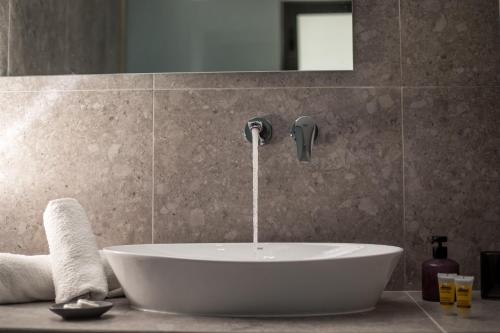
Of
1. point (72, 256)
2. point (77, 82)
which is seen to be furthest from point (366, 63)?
point (72, 256)

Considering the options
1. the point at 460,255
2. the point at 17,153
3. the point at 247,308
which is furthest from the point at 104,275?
the point at 460,255

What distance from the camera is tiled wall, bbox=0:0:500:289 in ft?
5.33

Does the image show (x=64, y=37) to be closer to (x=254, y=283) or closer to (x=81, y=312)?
(x=81, y=312)

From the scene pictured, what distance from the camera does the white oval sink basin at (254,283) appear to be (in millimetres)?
1125

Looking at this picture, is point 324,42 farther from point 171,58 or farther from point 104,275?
point 104,275

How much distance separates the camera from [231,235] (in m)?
1.65

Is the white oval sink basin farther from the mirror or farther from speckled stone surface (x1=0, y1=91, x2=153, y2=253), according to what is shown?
the mirror

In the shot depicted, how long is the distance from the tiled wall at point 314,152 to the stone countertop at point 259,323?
0.39 metres

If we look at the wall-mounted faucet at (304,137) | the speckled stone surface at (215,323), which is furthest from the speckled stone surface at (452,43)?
the speckled stone surface at (215,323)

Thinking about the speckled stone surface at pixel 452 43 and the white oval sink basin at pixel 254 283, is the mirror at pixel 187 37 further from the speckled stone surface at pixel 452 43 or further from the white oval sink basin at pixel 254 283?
the white oval sink basin at pixel 254 283

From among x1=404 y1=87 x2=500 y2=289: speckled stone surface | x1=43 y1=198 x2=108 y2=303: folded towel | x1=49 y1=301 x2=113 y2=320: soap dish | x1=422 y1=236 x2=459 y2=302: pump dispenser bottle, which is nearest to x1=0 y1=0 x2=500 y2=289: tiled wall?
x1=404 y1=87 x2=500 y2=289: speckled stone surface

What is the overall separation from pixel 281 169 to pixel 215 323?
2.07 ft

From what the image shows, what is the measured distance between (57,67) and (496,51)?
1255 millimetres

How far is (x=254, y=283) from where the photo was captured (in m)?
1.13
